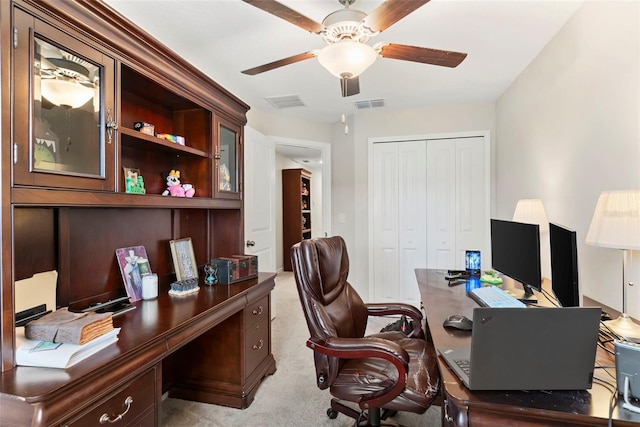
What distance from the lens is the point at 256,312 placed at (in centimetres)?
222

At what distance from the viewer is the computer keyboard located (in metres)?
1.53

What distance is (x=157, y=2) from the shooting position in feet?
5.72

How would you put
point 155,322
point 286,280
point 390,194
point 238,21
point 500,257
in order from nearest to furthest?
point 155,322, point 238,21, point 500,257, point 390,194, point 286,280

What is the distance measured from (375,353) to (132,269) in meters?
1.41

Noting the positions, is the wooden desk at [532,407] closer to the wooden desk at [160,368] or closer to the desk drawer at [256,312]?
the wooden desk at [160,368]

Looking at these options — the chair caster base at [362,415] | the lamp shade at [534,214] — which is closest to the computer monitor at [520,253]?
the lamp shade at [534,214]

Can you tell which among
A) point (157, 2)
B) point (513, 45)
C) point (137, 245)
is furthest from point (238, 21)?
point (513, 45)

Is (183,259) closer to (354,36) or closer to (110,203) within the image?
(110,203)

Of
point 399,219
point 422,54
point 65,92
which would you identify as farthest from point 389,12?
point 399,219

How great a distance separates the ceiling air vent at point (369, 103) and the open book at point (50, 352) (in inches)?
125

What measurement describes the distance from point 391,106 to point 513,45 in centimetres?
149

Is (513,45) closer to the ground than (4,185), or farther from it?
farther from it

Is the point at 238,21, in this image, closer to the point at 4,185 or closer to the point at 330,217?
the point at 4,185

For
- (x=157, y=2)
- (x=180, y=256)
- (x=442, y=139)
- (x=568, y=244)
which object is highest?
(x=157, y=2)
